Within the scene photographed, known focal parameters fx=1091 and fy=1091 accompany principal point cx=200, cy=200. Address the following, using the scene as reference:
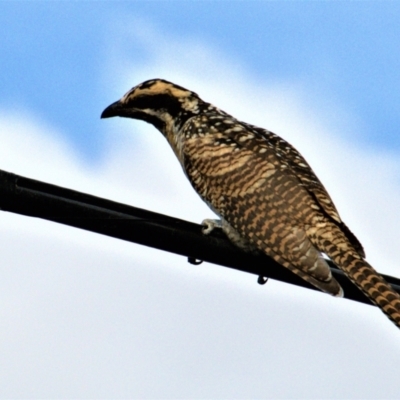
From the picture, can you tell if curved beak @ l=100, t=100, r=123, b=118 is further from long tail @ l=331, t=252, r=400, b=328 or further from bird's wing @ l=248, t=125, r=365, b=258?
long tail @ l=331, t=252, r=400, b=328

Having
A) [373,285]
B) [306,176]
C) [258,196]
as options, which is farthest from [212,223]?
[373,285]

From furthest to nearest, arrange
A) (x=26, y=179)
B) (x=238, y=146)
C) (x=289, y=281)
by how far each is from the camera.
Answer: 1. (x=238, y=146)
2. (x=289, y=281)
3. (x=26, y=179)

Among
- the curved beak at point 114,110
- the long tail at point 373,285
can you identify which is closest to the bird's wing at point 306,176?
the long tail at point 373,285

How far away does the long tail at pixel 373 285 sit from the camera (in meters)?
5.93

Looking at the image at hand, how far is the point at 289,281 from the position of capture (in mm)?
6496

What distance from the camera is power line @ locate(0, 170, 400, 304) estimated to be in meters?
5.09

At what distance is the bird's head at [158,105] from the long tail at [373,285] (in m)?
2.37

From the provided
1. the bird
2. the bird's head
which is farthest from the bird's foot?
the bird's head

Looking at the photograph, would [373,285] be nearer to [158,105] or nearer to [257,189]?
[257,189]

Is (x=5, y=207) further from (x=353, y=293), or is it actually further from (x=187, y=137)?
(x=187, y=137)

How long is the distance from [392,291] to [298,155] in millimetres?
2033

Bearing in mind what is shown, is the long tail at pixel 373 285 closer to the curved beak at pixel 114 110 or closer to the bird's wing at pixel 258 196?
the bird's wing at pixel 258 196

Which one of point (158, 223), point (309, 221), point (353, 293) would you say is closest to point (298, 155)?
point (309, 221)

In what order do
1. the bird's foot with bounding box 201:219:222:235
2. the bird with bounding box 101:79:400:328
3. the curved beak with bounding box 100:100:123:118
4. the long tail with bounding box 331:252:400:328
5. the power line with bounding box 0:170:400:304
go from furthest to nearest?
the curved beak with bounding box 100:100:123:118
the bird's foot with bounding box 201:219:222:235
the bird with bounding box 101:79:400:328
the long tail with bounding box 331:252:400:328
the power line with bounding box 0:170:400:304
